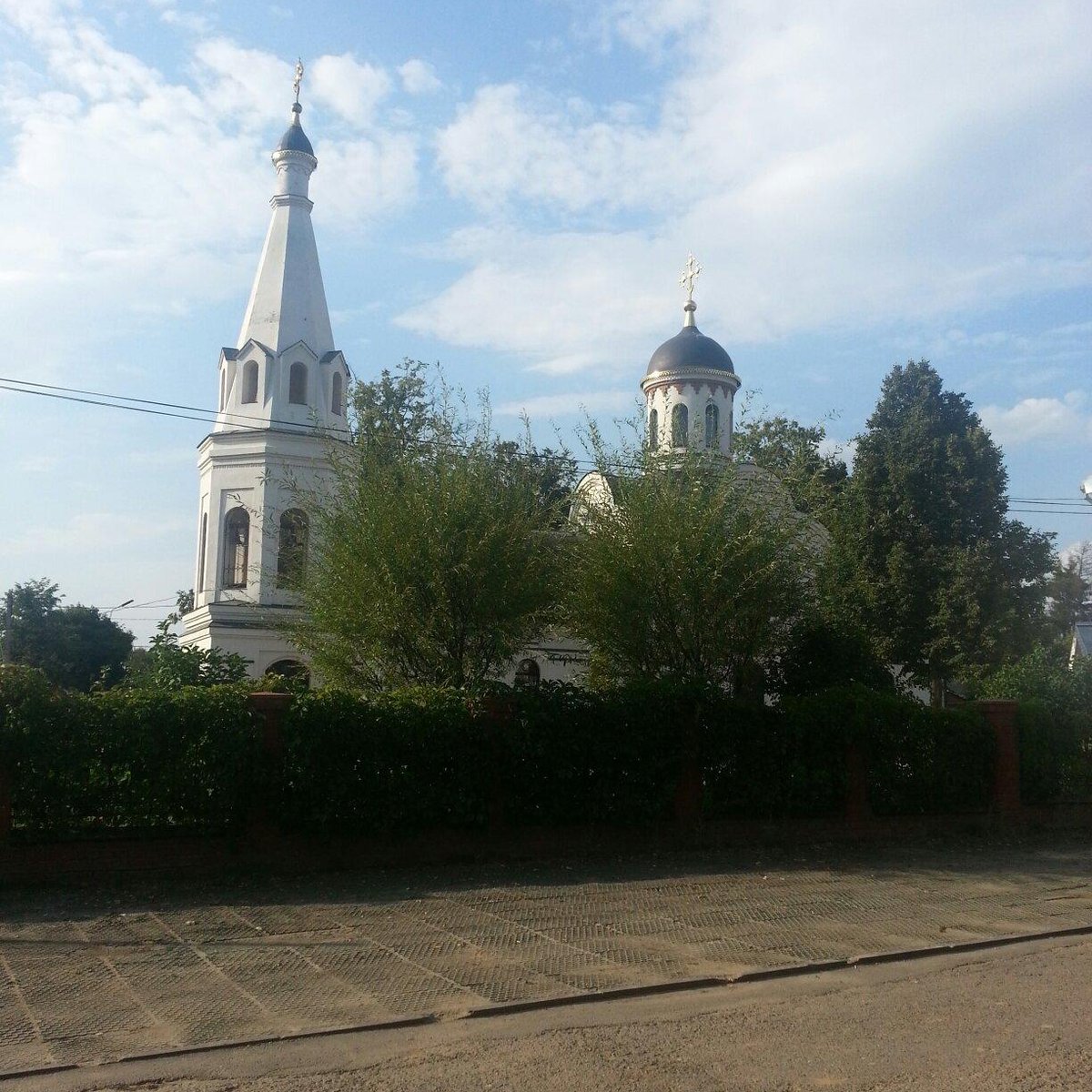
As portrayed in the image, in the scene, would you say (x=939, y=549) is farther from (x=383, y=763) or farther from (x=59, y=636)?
(x=59, y=636)

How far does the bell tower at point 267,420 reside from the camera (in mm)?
26203

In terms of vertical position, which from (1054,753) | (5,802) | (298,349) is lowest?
(5,802)

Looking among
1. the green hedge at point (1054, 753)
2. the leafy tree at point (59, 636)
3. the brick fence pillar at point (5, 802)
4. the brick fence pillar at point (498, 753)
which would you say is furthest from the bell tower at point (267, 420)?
the leafy tree at point (59, 636)

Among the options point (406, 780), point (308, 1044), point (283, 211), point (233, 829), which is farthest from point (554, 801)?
point (283, 211)

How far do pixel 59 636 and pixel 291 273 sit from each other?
33261 mm

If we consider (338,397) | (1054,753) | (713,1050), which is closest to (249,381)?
(338,397)

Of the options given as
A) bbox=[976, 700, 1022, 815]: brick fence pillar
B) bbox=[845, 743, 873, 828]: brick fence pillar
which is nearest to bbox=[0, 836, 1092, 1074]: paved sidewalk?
bbox=[845, 743, 873, 828]: brick fence pillar

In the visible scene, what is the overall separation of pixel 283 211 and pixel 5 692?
67.9 feet

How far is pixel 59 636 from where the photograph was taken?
54.8 metres

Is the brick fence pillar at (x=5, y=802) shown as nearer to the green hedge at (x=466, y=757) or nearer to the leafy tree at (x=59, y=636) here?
the green hedge at (x=466, y=757)

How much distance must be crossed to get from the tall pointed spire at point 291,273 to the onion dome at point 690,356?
10.1m

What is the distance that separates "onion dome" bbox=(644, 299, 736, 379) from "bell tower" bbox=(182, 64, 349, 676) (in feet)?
32.4

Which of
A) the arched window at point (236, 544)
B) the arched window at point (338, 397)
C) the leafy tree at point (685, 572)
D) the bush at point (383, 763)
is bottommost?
the bush at point (383, 763)

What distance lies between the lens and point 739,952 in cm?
908
